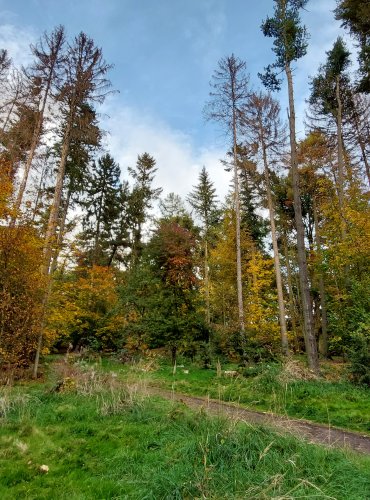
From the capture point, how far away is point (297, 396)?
787cm

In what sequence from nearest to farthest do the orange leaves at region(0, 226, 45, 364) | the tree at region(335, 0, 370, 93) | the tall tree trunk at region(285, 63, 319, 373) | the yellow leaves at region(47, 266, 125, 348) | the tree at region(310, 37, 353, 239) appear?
the orange leaves at region(0, 226, 45, 364) < the tall tree trunk at region(285, 63, 319, 373) < the tree at region(335, 0, 370, 93) < the tree at region(310, 37, 353, 239) < the yellow leaves at region(47, 266, 125, 348)

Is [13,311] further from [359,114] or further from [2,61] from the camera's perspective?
[359,114]

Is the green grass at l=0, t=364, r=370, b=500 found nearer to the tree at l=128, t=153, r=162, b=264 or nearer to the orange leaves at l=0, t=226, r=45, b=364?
the orange leaves at l=0, t=226, r=45, b=364

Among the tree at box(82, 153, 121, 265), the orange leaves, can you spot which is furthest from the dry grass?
the tree at box(82, 153, 121, 265)

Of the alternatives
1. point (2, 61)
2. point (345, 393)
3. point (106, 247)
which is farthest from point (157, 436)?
point (106, 247)

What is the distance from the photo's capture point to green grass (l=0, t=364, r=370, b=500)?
301cm

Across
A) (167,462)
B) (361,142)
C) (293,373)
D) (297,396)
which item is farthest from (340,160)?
(167,462)

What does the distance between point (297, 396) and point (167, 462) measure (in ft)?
A: 17.2

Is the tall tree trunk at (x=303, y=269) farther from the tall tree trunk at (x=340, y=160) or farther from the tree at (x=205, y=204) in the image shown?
the tree at (x=205, y=204)

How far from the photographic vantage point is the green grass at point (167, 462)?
3.01m

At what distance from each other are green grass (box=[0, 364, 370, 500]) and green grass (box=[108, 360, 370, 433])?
4.90ft

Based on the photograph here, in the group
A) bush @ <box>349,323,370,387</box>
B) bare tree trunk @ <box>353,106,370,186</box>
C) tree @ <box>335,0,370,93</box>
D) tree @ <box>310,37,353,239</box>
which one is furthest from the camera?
bare tree trunk @ <box>353,106,370,186</box>

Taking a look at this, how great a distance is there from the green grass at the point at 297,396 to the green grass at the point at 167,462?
1494 mm

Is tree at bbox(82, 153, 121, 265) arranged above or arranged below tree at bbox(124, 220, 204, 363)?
above
